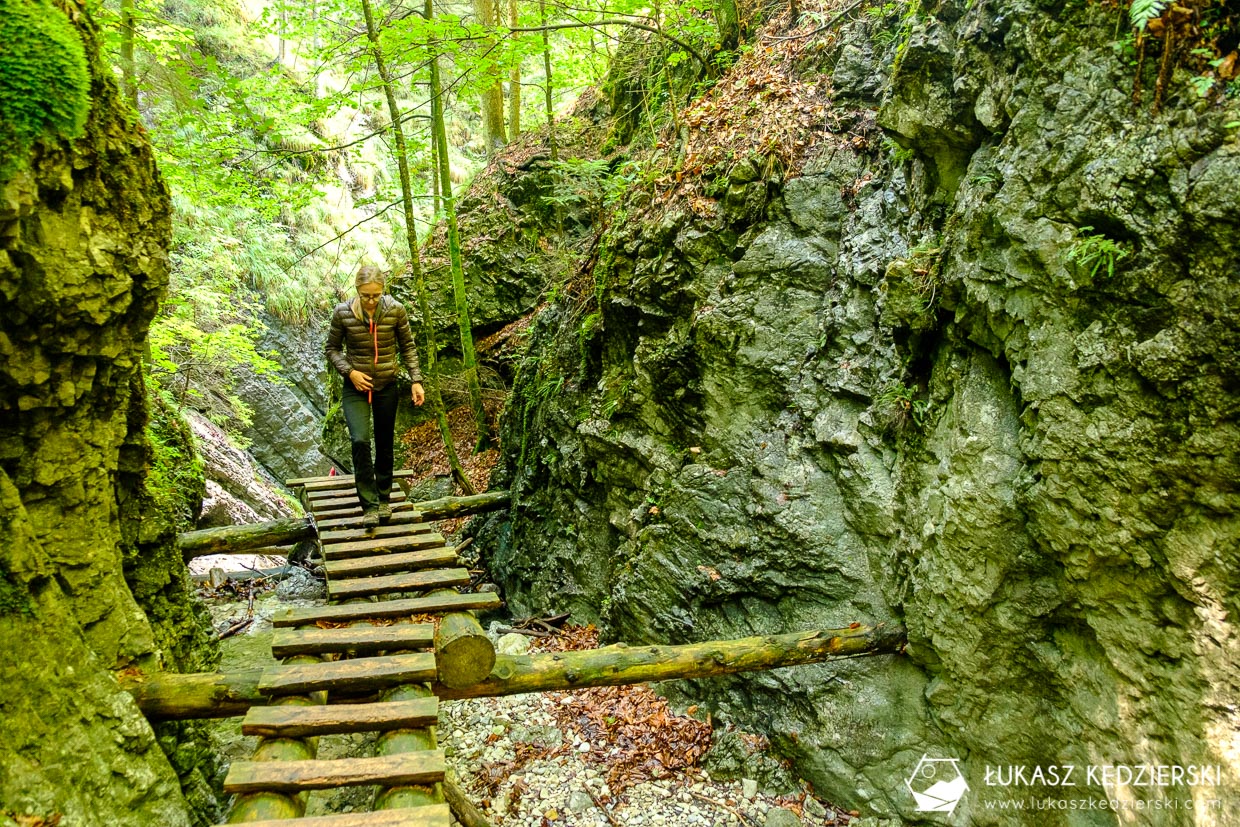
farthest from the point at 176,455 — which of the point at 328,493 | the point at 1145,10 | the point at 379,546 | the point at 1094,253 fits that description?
the point at 1145,10

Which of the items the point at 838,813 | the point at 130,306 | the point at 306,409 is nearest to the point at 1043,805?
the point at 838,813

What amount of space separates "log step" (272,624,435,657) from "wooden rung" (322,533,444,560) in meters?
1.41

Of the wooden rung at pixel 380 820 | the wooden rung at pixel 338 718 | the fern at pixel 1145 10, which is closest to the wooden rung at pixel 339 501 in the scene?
the wooden rung at pixel 338 718

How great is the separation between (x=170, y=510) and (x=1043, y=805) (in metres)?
6.04

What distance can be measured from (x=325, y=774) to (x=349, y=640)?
3.95ft

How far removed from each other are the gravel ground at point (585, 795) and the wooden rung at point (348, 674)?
166 cm

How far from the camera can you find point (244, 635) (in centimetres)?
765

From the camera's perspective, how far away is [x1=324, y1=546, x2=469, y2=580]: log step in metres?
5.37

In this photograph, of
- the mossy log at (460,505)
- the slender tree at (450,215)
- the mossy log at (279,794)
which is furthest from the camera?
the slender tree at (450,215)

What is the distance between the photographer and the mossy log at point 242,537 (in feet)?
24.0

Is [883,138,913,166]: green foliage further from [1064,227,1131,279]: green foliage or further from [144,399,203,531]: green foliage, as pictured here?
[144,399,203,531]: green foliage

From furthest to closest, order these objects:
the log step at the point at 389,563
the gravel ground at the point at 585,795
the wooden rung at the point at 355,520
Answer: the wooden rung at the point at 355,520, the log step at the point at 389,563, the gravel ground at the point at 585,795

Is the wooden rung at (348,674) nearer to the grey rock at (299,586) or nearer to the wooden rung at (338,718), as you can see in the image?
the wooden rung at (338,718)

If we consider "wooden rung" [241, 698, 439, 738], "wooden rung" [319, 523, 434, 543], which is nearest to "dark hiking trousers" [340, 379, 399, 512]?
"wooden rung" [319, 523, 434, 543]
